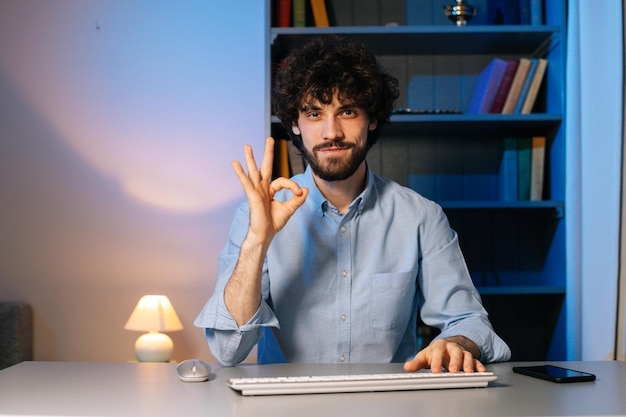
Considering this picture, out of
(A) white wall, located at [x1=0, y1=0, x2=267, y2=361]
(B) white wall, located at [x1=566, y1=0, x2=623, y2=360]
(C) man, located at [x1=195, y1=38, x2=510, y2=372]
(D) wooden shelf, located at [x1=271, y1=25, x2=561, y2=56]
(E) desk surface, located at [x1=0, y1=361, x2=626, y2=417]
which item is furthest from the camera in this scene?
(A) white wall, located at [x1=0, y1=0, x2=267, y2=361]

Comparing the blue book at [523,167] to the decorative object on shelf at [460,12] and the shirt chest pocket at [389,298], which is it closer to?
the decorative object on shelf at [460,12]

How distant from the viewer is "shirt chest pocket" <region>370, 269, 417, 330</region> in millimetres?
1802

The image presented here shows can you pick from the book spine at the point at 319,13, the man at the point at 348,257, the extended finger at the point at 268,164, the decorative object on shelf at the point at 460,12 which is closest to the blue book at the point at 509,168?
the decorative object on shelf at the point at 460,12

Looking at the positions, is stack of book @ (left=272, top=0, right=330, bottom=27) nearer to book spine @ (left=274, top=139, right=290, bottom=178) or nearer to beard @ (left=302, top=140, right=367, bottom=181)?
book spine @ (left=274, top=139, right=290, bottom=178)

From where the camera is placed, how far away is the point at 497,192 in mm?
3271

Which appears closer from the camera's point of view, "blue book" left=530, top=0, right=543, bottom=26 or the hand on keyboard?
the hand on keyboard

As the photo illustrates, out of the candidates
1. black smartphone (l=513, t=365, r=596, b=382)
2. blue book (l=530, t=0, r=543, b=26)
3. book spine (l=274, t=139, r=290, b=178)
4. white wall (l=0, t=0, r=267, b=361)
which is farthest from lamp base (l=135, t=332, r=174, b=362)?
black smartphone (l=513, t=365, r=596, b=382)

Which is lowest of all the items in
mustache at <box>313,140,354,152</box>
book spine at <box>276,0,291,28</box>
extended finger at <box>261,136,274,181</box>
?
extended finger at <box>261,136,274,181</box>

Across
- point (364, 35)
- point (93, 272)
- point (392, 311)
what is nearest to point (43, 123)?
point (93, 272)

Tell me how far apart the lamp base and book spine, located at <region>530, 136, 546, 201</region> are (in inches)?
62.1

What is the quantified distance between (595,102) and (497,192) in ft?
2.09

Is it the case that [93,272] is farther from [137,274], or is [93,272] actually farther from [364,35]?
[364,35]

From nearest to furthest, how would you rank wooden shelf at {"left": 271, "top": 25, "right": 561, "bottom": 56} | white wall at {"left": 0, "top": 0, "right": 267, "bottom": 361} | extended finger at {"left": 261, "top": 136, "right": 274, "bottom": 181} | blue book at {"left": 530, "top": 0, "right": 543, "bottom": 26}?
extended finger at {"left": 261, "top": 136, "right": 274, "bottom": 181} < wooden shelf at {"left": 271, "top": 25, "right": 561, "bottom": 56} < blue book at {"left": 530, "top": 0, "right": 543, "bottom": 26} < white wall at {"left": 0, "top": 0, "right": 267, "bottom": 361}

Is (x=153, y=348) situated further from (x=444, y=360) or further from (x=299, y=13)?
(x=444, y=360)
